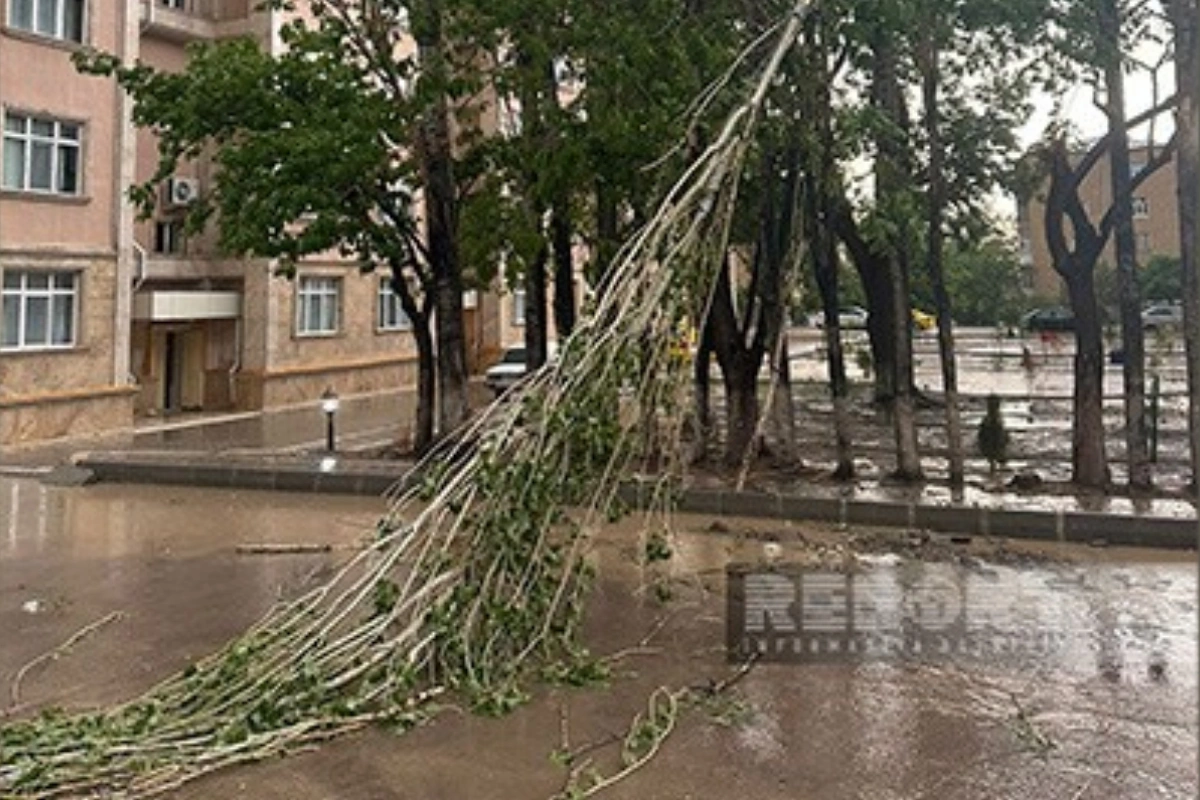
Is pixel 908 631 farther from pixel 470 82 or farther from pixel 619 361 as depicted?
pixel 470 82

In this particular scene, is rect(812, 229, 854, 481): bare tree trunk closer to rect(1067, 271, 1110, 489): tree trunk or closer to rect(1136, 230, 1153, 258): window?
rect(1067, 271, 1110, 489): tree trunk

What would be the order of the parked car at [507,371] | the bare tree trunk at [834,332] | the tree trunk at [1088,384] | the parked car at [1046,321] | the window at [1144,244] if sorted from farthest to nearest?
the parked car at [1046,321]
the window at [1144,244]
the parked car at [507,371]
the bare tree trunk at [834,332]
the tree trunk at [1088,384]

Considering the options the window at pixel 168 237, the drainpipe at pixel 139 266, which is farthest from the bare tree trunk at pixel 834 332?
the window at pixel 168 237

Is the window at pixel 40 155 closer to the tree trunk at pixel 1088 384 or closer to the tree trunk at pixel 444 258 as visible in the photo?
the tree trunk at pixel 444 258

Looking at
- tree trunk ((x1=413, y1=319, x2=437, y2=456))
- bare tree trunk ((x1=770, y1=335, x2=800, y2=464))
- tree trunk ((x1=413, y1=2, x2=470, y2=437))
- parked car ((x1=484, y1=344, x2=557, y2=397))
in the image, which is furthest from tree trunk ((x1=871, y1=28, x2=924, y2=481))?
parked car ((x1=484, y1=344, x2=557, y2=397))

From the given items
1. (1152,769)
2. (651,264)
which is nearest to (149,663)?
(651,264)

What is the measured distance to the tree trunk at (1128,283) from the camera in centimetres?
996

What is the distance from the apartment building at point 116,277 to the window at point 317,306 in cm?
3

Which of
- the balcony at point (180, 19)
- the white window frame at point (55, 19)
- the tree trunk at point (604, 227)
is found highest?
the balcony at point (180, 19)

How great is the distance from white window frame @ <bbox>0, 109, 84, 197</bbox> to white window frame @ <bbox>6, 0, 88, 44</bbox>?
115cm

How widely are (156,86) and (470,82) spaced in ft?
10.8

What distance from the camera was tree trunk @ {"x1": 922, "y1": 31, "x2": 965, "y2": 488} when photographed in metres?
9.95

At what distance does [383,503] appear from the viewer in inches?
408

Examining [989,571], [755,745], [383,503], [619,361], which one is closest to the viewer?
[755,745]
